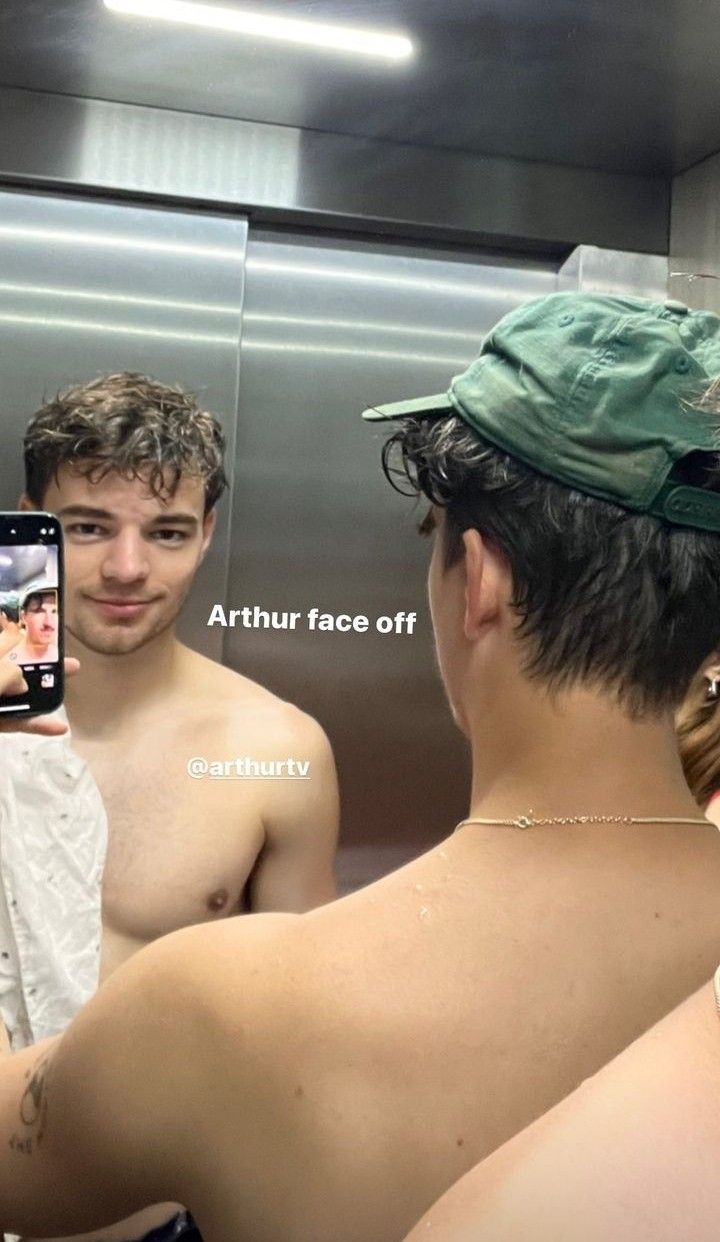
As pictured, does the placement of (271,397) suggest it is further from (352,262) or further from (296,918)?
(296,918)

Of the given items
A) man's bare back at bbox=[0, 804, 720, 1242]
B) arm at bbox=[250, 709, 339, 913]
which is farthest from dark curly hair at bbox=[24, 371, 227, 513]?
→ man's bare back at bbox=[0, 804, 720, 1242]

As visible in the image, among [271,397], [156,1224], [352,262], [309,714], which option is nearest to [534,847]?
[156,1224]

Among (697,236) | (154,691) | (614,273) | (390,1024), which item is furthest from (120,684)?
(697,236)

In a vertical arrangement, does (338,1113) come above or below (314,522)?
below

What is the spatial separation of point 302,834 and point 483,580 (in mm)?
770

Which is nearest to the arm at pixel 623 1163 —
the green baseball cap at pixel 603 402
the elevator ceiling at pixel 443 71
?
the green baseball cap at pixel 603 402

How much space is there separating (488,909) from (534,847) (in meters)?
0.06

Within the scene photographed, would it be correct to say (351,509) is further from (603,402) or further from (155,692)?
(603,402)

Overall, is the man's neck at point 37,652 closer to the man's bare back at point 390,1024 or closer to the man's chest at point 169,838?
the man's chest at point 169,838

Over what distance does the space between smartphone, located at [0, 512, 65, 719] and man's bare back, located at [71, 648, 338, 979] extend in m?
0.25

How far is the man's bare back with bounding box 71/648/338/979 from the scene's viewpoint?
4.81 ft

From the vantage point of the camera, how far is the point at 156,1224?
0.99 m

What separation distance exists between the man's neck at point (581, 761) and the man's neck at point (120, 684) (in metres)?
0.71

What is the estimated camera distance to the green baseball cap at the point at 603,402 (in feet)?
2.69
